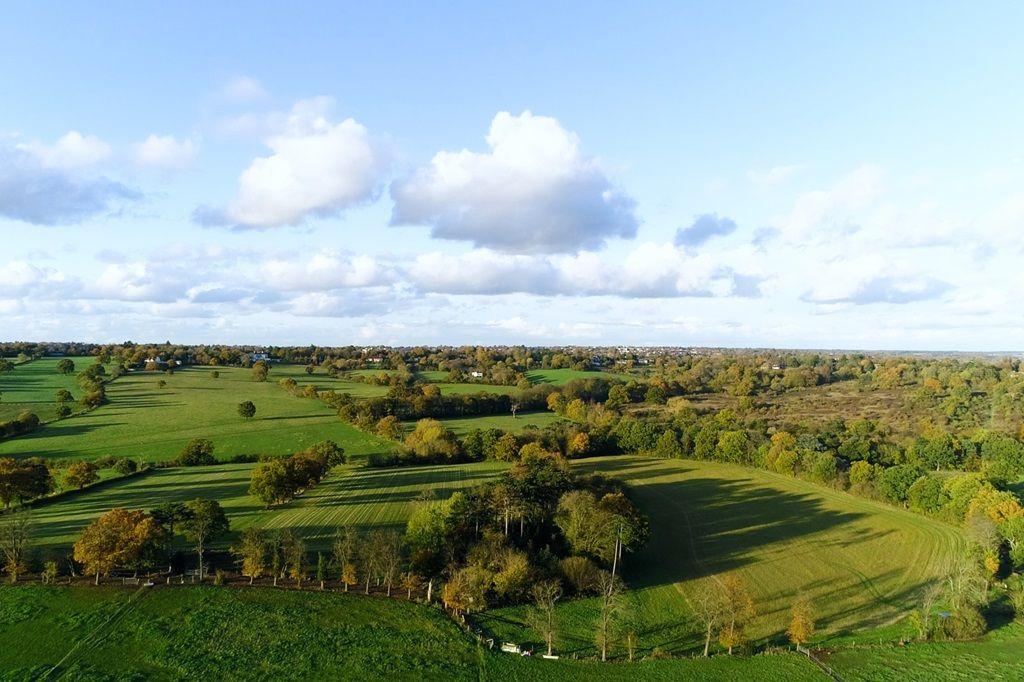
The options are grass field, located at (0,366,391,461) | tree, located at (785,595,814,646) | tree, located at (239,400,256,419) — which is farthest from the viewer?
tree, located at (239,400,256,419)

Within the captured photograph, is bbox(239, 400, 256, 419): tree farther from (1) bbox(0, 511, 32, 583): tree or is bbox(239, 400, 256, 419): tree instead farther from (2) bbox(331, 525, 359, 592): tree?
(2) bbox(331, 525, 359, 592): tree

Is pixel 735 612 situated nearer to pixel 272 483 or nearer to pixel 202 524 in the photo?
pixel 202 524

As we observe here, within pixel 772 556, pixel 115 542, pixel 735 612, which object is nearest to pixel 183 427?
pixel 115 542

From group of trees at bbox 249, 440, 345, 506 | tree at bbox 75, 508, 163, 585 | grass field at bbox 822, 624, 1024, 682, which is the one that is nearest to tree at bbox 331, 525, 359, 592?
tree at bbox 75, 508, 163, 585

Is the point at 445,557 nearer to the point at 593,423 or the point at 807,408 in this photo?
the point at 593,423

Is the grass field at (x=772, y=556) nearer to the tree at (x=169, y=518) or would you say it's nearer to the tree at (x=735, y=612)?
the tree at (x=735, y=612)

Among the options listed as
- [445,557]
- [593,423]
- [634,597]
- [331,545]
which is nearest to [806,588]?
[634,597]

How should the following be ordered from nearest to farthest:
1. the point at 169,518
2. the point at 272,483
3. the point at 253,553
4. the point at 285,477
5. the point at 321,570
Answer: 1. the point at 253,553
2. the point at 321,570
3. the point at 169,518
4. the point at 272,483
5. the point at 285,477
